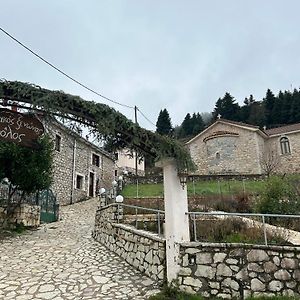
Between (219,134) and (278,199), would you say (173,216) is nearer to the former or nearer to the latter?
(278,199)

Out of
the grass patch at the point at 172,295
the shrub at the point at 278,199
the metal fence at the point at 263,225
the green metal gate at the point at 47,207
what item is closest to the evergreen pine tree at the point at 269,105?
the shrub at the point at 278,199

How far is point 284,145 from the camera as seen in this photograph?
3244 cm

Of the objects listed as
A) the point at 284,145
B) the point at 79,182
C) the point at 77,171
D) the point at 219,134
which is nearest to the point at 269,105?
the point at 284,145

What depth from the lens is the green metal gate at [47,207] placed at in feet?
47.7

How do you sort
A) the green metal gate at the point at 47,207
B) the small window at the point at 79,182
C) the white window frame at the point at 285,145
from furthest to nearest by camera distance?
the white window frame at the point at 285,145 < the small window at the point at 79,182 < the green metal gate at the point at 47,207

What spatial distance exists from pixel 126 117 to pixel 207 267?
3050 mm

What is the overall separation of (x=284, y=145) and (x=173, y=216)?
2957cm

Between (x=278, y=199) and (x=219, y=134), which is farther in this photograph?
(x=219, y=134)

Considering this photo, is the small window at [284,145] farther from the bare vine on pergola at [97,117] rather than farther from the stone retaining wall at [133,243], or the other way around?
the bare vine on pergola at [97,117]

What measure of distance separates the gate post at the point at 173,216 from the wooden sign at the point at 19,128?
7.60 ft

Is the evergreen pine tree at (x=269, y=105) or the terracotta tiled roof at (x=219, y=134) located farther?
the evergreen pine tree at (x=269, y=105)

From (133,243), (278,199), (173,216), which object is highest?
(278,199)

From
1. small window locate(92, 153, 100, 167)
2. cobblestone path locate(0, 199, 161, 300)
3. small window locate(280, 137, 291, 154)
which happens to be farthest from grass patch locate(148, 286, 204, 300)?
small window locate(280, 137, 291, 154)

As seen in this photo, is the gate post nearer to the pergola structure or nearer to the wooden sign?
the pergola structure
